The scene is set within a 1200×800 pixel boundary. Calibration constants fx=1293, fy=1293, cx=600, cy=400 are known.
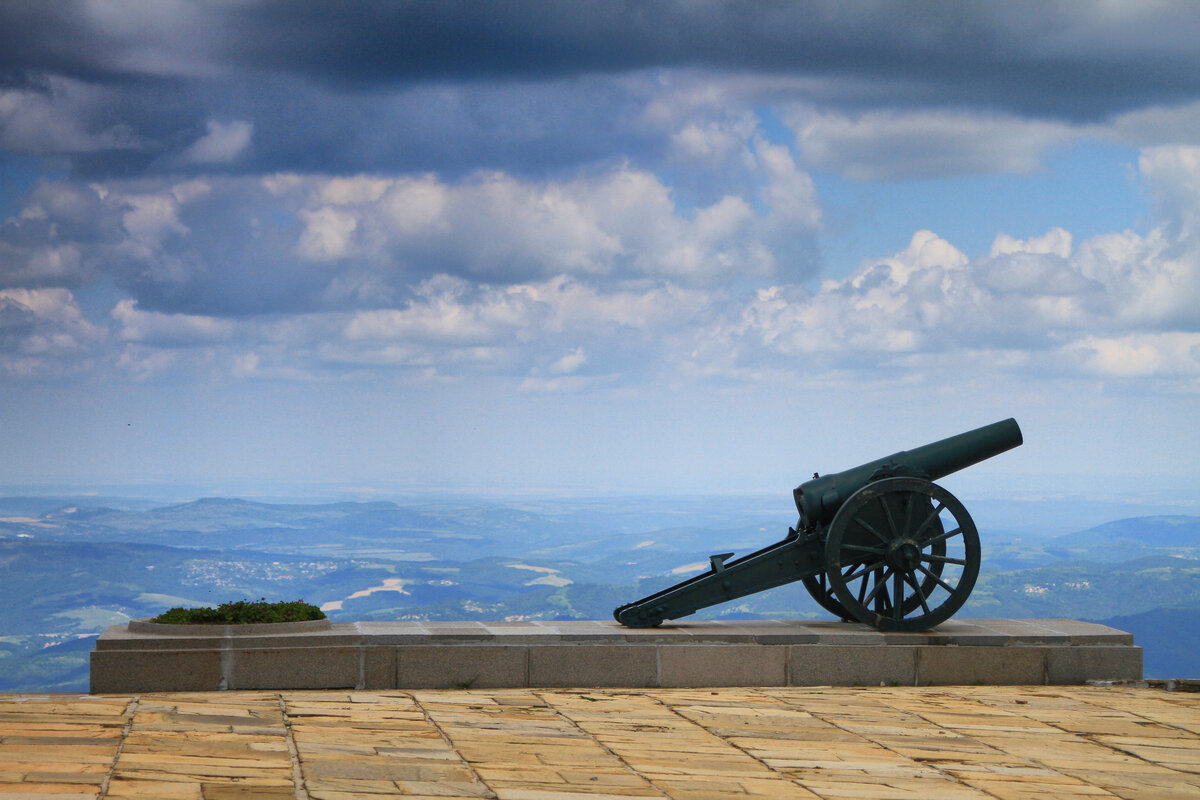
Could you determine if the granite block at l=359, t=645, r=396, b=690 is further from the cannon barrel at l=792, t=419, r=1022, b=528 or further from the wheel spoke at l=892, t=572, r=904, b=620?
the wheel spoke at l=892, t=572, r=904, b=620

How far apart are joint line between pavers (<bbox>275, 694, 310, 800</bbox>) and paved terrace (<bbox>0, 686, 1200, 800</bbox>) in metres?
0.01

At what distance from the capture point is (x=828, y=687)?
10031 mm

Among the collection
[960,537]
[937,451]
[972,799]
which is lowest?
[972,799]

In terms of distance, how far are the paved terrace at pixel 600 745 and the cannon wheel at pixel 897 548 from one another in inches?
36.9

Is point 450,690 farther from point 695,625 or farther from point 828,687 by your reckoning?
point 828,687

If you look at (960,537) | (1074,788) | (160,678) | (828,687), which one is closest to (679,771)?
(1074,788)

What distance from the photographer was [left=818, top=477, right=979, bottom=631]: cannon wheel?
1038cm

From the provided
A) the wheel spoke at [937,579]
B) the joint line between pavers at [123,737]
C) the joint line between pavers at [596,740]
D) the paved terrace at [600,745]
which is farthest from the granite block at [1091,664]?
the joint line between pavers at [123,737]

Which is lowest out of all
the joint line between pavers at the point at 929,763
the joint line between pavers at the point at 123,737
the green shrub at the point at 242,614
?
the joint line between pavers at the point at 929,763

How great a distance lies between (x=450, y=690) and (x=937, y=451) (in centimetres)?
449

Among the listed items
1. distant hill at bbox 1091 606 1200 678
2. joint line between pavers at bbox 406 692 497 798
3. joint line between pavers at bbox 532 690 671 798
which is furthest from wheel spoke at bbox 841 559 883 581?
distant hill at bbox 1091 606 1200 678

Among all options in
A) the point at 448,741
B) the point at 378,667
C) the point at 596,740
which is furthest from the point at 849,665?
the point at 448,741

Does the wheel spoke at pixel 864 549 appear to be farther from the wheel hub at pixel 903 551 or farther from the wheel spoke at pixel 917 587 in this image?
the wheel spoke at pixel 917 587

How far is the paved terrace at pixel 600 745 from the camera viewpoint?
6.21 m
